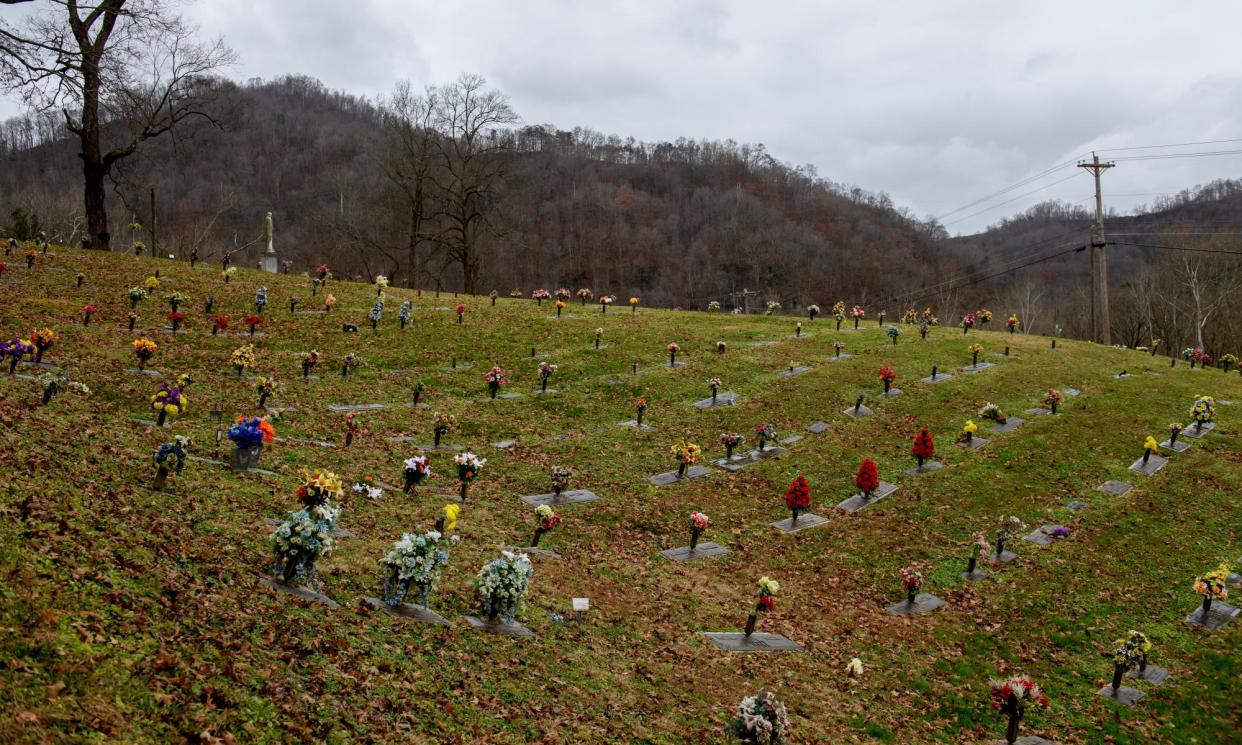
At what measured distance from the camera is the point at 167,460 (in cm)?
1188

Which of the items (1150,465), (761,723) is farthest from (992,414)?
(761,723)

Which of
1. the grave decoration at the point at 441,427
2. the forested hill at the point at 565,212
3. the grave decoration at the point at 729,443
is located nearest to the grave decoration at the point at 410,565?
the grave decoration at the point at 441,427

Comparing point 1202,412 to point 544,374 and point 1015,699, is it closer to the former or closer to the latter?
point 1015,699

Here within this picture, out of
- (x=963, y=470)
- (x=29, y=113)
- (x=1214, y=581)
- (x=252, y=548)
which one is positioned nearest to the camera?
(x=252, y=548)

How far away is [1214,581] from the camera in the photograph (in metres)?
14.0

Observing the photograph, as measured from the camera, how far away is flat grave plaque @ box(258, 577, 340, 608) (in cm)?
959

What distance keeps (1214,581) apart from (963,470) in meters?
7.13

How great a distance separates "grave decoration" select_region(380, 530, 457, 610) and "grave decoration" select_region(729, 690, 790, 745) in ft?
14.9

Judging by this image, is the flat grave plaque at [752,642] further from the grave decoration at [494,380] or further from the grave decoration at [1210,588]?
the grave decoration at [494,380]

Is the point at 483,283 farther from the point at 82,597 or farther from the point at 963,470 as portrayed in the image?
the point at 82,597

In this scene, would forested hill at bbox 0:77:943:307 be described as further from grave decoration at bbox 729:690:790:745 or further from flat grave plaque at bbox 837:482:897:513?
grave decoration at bbox 729:690:790:745

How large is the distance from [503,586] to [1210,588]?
43.7 feet

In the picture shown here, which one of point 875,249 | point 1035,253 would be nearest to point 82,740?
point 875,249

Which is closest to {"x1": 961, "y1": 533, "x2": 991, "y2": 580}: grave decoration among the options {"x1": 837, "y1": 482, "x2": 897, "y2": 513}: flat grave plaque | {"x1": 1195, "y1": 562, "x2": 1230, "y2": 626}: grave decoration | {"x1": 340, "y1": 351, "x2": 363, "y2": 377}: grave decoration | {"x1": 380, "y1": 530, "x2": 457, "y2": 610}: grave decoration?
{"x1": 837, "y1": 482, "x2": 897, "y2": 513}: flat grave plaque
